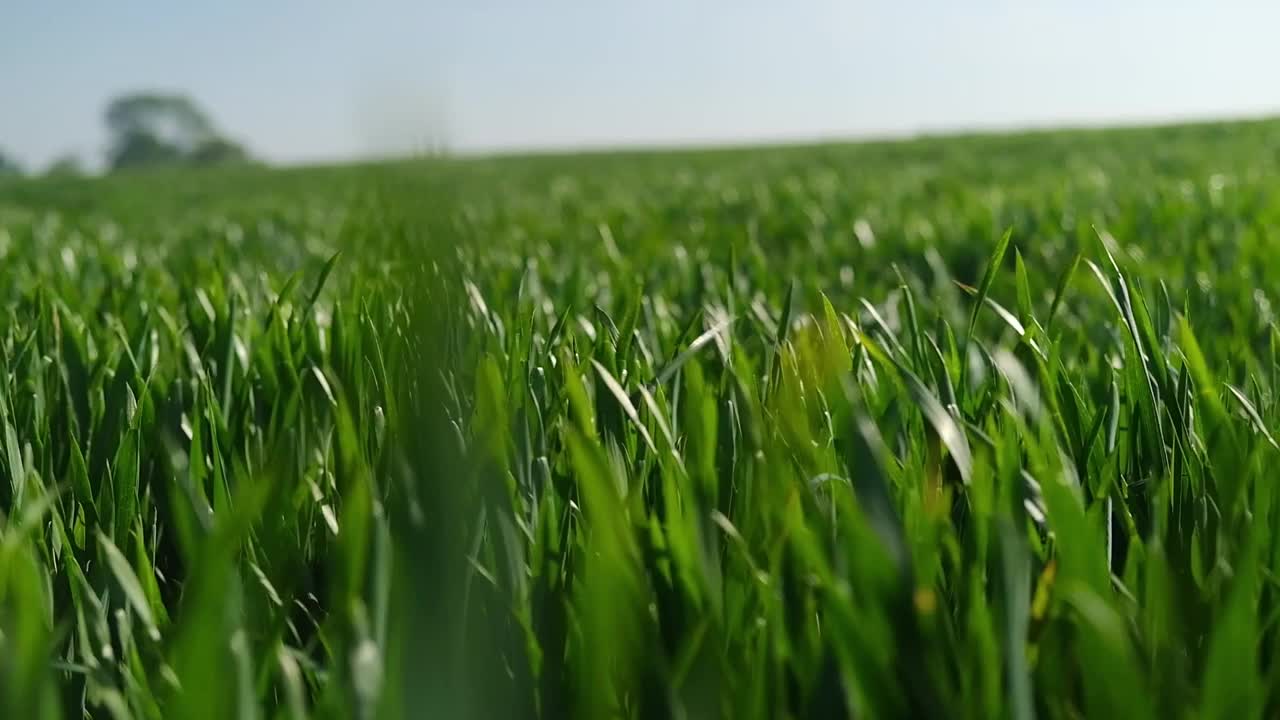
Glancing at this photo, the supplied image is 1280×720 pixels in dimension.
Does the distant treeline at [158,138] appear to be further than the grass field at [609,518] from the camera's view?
Yes

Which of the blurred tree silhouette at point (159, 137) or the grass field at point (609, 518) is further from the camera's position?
the blurred tree silhouette at point (159, 137)

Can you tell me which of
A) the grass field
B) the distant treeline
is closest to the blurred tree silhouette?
the distant treeline

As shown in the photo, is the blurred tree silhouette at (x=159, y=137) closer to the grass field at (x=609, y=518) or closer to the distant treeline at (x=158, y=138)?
the distant treeline at (x=158, y=138)

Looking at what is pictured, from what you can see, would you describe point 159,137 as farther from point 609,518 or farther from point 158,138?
point 609,518

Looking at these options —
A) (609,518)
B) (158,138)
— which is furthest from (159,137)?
(609,518)

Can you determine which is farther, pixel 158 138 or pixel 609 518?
pixel 158 138

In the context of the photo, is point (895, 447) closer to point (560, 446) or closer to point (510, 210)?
point (560, 446)

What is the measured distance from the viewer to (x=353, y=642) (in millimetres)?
402

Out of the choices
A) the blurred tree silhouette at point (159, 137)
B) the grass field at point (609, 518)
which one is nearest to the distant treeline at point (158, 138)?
the blurred tree silhouette at point (159, 137)

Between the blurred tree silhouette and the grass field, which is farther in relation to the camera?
the blurred tree silhouette

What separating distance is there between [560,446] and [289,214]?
5.43 m

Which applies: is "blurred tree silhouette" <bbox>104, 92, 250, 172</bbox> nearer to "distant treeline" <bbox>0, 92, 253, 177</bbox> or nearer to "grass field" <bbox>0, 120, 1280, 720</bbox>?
"distant treeline" <bbox>0, 92, 253, 177</bbox>

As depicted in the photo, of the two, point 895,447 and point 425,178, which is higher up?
point 425,178

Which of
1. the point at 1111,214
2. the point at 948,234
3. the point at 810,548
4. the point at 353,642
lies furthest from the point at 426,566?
the point at 1111,214
